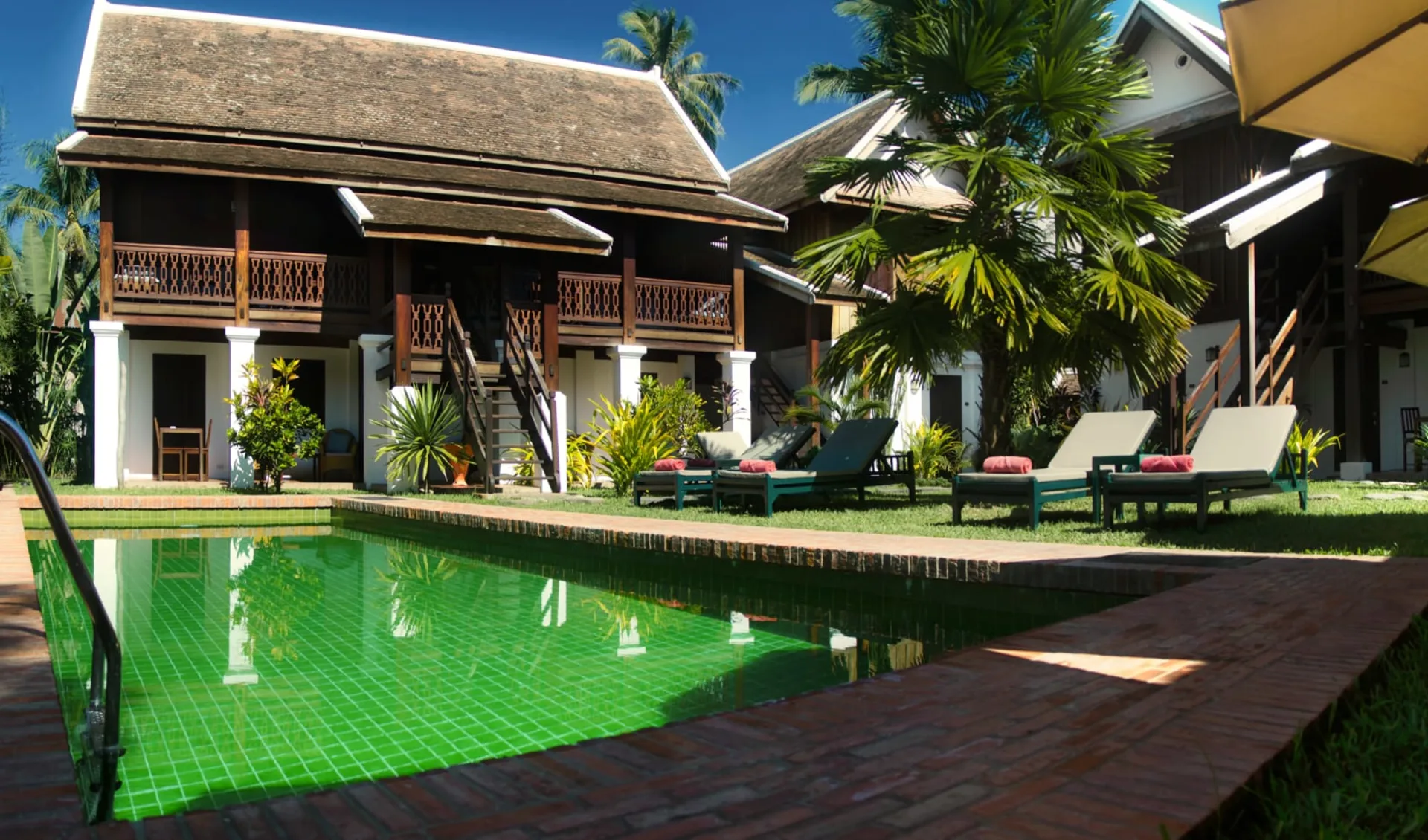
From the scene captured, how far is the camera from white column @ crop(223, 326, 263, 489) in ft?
49.1

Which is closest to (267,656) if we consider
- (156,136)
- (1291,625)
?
(1291,625)

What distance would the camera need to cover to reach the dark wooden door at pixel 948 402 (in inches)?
841

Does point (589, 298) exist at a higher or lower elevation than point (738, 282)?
lower

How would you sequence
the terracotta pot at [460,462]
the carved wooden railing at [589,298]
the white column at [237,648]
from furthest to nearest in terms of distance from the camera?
the carved wooden railing at [589,298]
the terracotta pot at [460,462]
the white column at [237,648]

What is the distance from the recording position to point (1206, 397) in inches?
598

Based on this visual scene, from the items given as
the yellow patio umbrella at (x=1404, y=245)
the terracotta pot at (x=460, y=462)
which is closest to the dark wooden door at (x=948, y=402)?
the terracotta pot at (x=460, y=462)

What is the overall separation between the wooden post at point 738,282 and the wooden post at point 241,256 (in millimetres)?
8335

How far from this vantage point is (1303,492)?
8180 mm

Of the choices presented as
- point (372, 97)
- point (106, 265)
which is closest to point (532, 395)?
point (106, 265)

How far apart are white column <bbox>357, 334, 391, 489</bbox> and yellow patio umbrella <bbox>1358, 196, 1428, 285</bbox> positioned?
1340 centimetres

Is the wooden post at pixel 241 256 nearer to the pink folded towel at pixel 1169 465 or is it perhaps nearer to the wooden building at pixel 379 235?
the wooden building at pixel 379 235

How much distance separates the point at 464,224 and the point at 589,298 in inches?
136

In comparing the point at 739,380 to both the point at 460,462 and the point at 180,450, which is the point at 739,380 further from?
the point at 180,450

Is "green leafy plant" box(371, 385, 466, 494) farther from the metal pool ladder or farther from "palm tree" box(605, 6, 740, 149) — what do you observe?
"palm tree" box(605, 6, 740, 149)
